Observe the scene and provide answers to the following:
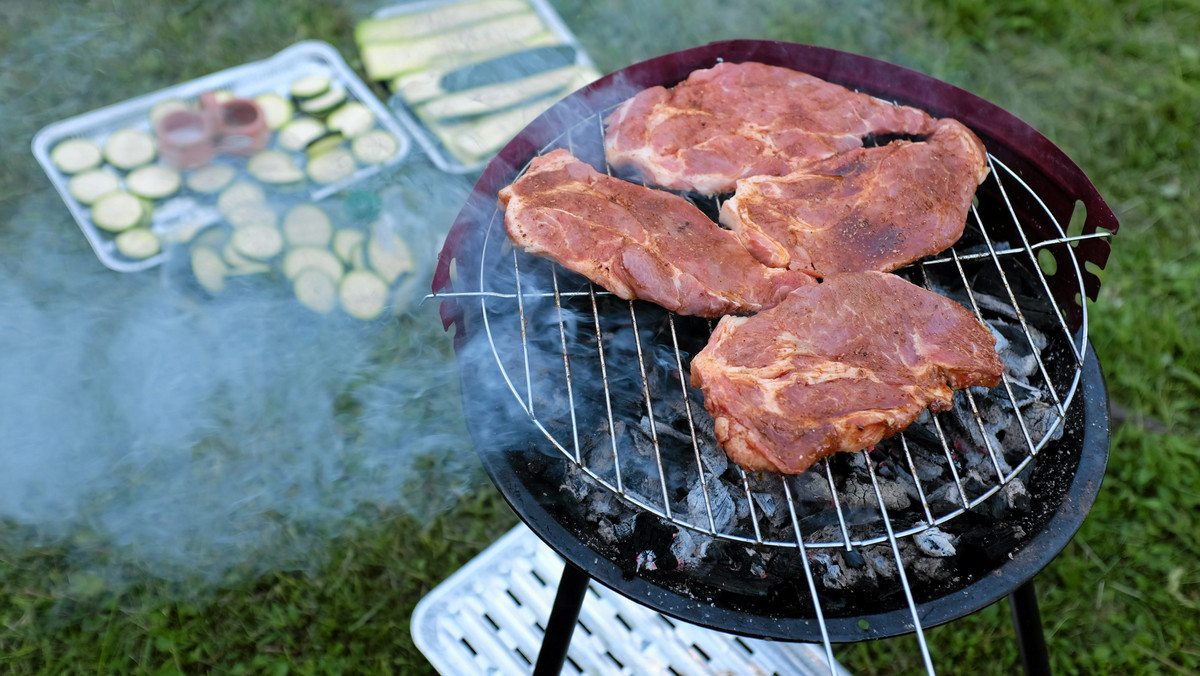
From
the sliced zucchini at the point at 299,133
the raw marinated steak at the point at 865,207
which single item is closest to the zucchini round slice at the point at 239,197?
the sliced zucchini at the point at 299,133

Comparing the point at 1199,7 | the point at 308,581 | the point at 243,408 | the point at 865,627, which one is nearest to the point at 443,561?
the point at 308,581

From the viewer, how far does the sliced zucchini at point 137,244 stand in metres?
4.48

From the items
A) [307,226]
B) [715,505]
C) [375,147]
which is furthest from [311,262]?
[715,505]

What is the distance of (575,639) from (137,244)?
3.36 meters

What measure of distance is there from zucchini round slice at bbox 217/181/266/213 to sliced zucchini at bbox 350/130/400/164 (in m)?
0.65

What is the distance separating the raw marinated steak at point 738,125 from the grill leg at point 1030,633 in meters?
1.74

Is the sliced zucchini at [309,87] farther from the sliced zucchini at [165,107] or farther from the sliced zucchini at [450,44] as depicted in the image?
the sliced zucchini at [165,107]

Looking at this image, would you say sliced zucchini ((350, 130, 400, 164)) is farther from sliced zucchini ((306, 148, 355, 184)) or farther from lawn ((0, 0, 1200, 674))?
lawn ((0, 0, 1200, 674))

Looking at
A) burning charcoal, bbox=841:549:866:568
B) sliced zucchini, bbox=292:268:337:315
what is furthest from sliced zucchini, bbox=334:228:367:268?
burning charcoal, bbox=841:549:866:568

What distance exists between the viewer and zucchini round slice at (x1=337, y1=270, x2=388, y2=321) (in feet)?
14.9

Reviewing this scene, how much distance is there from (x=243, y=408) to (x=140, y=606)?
102 cm

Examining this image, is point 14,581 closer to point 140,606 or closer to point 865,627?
point 140,606

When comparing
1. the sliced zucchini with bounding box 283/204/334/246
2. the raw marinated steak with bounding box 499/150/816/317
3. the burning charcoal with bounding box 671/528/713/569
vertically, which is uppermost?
the raw marinated steak with bounding box 499/150/816/317

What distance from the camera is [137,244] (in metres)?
4.51
